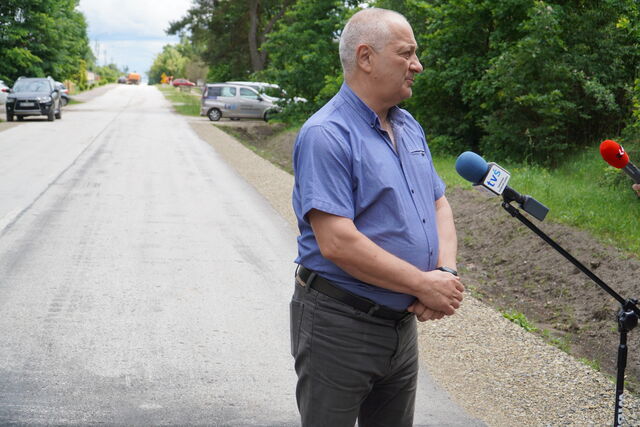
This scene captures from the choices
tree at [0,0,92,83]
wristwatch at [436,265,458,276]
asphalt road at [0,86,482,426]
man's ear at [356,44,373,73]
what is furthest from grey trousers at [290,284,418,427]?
tree at [0,0,92,83]

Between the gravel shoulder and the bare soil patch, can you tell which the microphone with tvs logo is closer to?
the gravel shoulder

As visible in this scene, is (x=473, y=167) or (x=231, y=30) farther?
(x=231, y=30)

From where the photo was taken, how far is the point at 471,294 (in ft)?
24.9

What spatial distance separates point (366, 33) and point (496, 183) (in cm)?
64

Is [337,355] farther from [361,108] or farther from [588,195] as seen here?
[588,195]

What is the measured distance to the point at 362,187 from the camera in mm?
2418

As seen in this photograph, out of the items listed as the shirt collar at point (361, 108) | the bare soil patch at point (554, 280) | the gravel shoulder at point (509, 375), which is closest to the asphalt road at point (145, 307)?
the gravel shoulder at point (509, 375)

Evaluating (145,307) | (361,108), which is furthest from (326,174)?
(145,307)

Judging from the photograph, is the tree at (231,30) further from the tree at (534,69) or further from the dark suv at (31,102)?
the tree at (534,69)

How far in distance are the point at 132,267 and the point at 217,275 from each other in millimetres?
889

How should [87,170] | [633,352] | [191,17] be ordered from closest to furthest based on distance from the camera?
[633,352] → [87,170] → [191,17]

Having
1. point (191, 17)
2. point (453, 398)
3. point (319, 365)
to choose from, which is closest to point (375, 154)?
point (319, 365)

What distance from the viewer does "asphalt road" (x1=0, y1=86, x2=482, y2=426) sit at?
4.63 metres

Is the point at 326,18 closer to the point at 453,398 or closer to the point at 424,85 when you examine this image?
the point at 424,85
